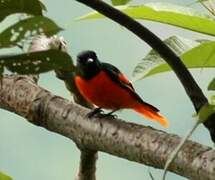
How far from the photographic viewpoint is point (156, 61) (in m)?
0.55

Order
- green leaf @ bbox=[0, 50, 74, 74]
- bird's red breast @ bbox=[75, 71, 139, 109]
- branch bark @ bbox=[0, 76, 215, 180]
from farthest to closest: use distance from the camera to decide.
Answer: bird's red breast @ bbox=[75, 71, 139, 109], branch bark @ bbox=[0, 76, 215, 180], green leaf @ bbox=[0, 50, 74, 74]

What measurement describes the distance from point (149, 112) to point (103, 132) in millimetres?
886

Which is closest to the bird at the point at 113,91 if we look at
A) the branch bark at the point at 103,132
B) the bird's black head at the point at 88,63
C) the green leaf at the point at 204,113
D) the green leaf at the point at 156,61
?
the bird's black head at the point at 88,63

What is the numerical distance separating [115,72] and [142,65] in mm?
934

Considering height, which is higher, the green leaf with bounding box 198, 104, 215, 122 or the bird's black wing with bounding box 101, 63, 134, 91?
the green leaf with bounding box 198, 104, 215, 122

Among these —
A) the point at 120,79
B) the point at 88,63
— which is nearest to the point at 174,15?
the point at 120,79

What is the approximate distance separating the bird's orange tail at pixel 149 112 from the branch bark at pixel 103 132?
0.76m

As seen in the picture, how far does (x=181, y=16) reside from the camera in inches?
22.3

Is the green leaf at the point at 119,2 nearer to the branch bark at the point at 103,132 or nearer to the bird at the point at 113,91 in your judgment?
the branch bark at the point at 103,132

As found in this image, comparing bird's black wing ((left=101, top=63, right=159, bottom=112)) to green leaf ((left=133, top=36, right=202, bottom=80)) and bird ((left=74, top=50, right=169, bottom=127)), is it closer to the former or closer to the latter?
bird ((left=74, top=50, right=169, bottom=127))

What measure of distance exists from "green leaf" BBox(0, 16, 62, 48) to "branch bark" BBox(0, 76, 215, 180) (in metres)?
0.20

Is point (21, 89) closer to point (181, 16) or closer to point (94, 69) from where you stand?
point (181, 16)

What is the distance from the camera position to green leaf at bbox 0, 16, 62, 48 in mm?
357

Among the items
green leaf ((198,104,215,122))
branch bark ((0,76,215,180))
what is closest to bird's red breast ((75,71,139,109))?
branch bark ((0,76,215,180))
